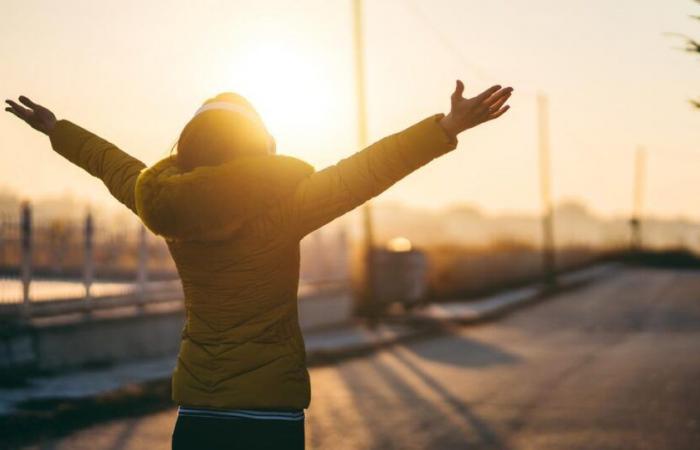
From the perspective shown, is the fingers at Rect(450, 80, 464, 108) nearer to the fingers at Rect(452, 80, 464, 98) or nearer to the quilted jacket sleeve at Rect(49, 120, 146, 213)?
the fingers at Rect(452, 80, 464, 98)

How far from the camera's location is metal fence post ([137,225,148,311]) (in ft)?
53.1

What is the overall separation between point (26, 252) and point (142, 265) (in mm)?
3061

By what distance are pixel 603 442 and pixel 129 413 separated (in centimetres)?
470

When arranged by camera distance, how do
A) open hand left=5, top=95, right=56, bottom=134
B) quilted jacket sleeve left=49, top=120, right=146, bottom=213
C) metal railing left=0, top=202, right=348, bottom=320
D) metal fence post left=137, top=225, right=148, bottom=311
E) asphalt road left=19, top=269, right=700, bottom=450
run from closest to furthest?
quilted jacket sleeve left=49, top=120, right=146, bottom=213 < open hand left=5, top=95, right=56, bottom=134 < asphalt road left=19, top=269, right=700, bottom=450 < metal railing left=0, top=202, right=348, bottom=320 < metal fence post left=137, top=225, right=148, bottom=311

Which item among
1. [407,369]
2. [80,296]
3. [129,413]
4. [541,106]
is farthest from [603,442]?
[541,106]

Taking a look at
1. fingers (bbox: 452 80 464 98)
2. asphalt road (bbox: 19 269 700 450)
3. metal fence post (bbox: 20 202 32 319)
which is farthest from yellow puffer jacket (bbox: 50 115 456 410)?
metal fence post (bbox: 20 202 32 319)

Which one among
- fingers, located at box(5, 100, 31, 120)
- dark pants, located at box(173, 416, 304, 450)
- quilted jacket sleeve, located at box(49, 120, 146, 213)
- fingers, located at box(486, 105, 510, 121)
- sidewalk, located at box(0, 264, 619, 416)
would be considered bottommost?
sidewalk, located at box(0, 264, 619, 416)

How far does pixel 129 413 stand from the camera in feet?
36.4

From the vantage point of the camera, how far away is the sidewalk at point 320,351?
11.5 meters

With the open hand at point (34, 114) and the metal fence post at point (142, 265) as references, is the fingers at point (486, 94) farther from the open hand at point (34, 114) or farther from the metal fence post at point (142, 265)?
the metal fence post at point (142, 265)

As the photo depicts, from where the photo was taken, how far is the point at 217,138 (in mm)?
3086

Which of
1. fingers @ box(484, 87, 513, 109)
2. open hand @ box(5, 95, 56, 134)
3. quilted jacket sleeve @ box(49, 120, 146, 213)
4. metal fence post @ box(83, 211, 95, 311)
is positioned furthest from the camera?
metal fence post @ box(83, 211, 95, 311)

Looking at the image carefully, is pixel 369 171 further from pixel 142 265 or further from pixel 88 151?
pixel 142 265

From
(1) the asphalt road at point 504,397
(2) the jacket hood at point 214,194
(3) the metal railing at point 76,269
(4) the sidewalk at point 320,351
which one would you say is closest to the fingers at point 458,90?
(2) the jacket hood at point 214,194
